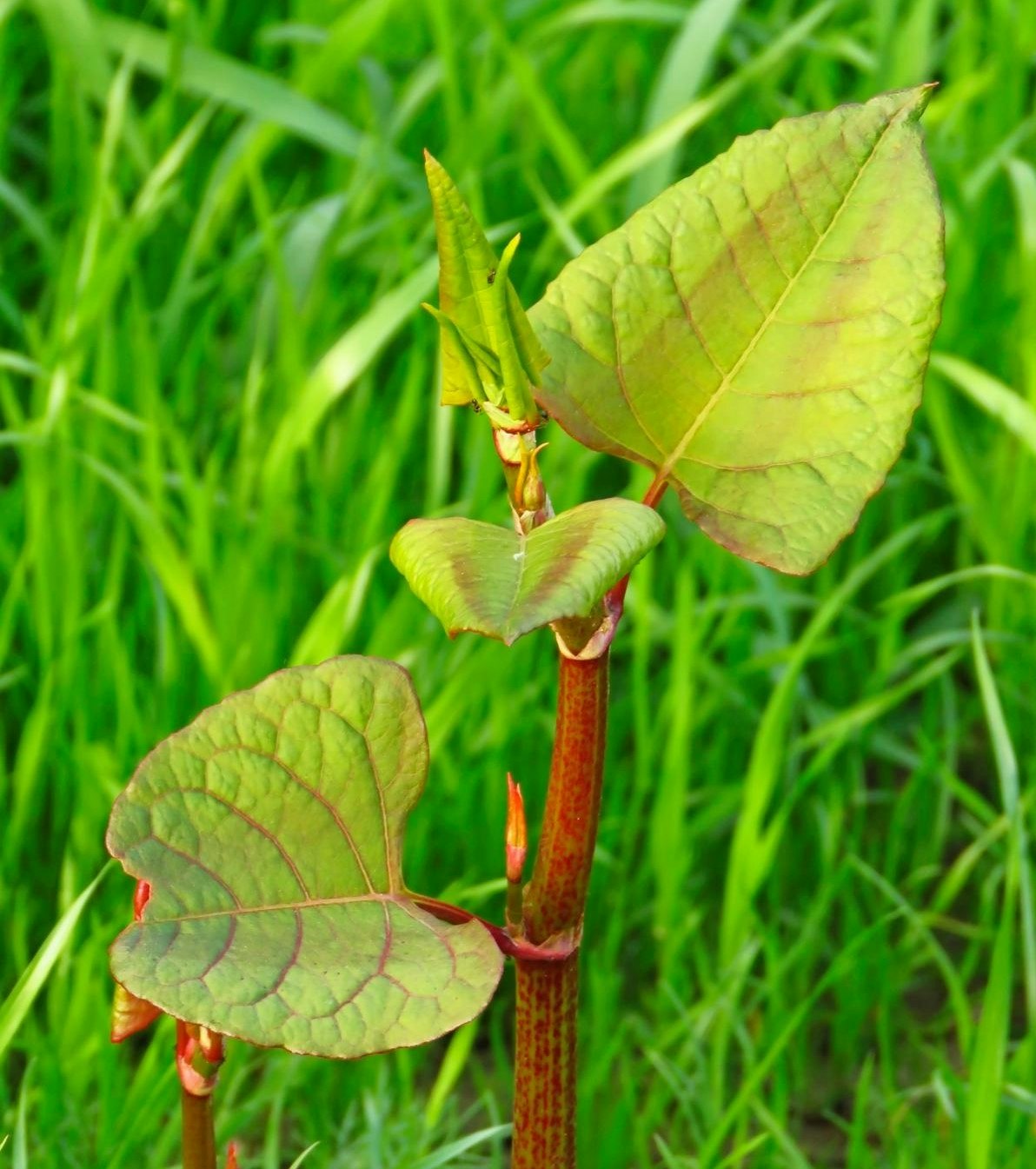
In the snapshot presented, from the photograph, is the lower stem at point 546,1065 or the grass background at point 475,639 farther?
the grass background at point 475,639

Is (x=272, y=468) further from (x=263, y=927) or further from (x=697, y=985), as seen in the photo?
(x=263, y=927)

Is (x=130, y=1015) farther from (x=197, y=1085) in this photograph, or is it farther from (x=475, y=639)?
(x=475, y=639)

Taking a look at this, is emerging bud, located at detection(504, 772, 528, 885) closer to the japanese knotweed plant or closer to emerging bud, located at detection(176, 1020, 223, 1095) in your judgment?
the japanese knotweed plant

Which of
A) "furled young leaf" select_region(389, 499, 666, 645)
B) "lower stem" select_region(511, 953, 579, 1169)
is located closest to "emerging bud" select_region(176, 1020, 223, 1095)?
"lower stem" select_region(511, 953, 579, 1169)

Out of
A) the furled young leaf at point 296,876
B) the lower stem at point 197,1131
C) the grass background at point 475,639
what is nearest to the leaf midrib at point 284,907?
the furled young leaf at point 296,876

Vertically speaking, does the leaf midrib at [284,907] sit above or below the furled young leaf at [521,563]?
below

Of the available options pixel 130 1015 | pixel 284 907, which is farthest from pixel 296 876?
pixel 130 1015

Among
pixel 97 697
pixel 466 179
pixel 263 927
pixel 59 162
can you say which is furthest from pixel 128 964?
pixel 59 162

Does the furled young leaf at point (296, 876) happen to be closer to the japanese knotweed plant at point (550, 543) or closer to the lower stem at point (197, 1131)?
the japanese knotweed plant at point (550, 543)

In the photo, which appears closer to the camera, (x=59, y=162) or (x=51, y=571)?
(x=51, y=571)
